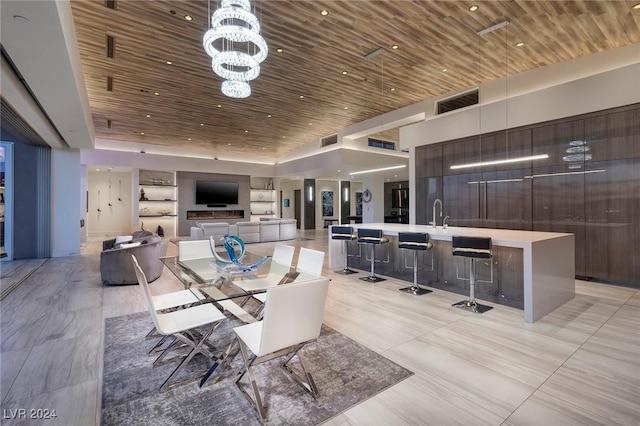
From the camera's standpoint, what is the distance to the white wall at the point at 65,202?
782cm

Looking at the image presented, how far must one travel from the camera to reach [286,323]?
1.85m

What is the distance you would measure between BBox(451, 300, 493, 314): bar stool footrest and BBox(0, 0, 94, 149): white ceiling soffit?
5.22 metres

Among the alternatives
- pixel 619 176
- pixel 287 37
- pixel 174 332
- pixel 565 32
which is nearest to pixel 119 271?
pixel 174 332

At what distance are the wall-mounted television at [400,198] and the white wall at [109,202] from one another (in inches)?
501

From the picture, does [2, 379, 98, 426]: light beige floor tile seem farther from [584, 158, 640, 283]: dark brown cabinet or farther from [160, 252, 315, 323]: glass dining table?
[584, 158, 640, 283]: dark brown cabinet

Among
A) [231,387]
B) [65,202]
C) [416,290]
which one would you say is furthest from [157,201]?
[231,387]

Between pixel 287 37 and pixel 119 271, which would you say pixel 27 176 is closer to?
pixel 119 271

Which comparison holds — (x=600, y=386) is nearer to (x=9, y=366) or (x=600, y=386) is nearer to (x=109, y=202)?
(x=9, y=366)

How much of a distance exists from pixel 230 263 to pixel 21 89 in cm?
417

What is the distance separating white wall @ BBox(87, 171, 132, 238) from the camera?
13.0m

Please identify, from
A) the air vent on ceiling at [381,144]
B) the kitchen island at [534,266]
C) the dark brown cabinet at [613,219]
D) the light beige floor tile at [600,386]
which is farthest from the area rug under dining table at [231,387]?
the air vent on ceiling at [381,144]

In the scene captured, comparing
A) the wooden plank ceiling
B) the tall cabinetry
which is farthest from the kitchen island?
the tall cabinetry

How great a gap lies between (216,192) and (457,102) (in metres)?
10.5

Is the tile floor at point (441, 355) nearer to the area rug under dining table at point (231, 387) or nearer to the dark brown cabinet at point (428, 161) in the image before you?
the area rug under dining table at point (231, 387)
